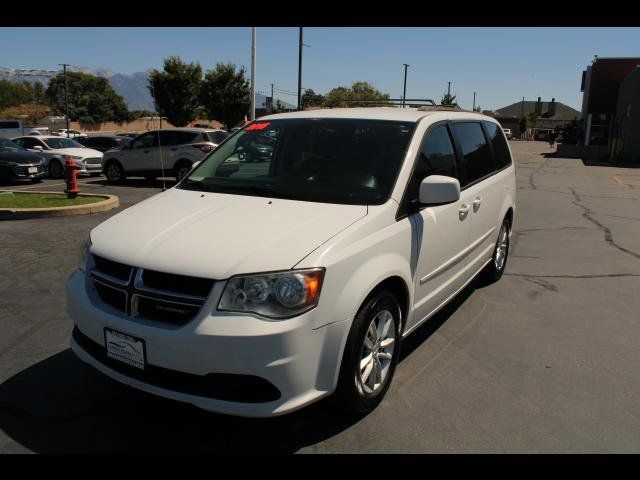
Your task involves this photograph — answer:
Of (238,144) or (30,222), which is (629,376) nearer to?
(238,144)

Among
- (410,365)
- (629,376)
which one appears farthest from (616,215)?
(410,365)

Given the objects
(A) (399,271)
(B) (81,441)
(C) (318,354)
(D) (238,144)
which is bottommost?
(B) (81,441)

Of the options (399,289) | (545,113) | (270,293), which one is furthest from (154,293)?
(545,113)

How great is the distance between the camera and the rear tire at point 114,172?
16.1 m

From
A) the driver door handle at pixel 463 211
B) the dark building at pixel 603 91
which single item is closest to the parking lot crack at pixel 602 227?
the driver door handle at pixel 463 211

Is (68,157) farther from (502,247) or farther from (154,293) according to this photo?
(154,293)

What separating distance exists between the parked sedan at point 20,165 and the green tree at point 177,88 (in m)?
25.8

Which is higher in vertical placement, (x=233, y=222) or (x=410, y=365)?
(x=233, y=222)

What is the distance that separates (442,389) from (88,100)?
369ft

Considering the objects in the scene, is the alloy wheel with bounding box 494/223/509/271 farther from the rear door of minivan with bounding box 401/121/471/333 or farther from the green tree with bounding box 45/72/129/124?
the green tree with bounding box 45/72/129/124

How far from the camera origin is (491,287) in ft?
19.6

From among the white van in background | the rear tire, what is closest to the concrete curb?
the rear tire

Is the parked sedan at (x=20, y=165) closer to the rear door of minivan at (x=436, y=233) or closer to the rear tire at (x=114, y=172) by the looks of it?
the rear tire at (x=114, y=172)

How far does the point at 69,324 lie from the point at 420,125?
3.28 metres
